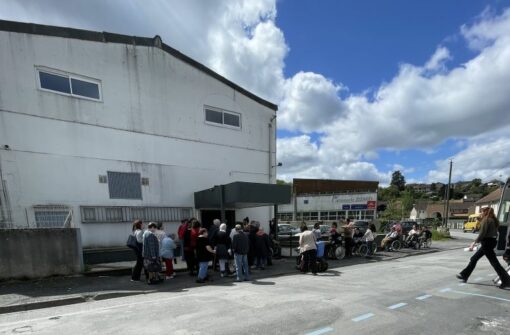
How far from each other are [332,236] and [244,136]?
652 centimetres

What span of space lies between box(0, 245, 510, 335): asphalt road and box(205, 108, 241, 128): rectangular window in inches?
366

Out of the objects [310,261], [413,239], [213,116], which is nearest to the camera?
[310,261]

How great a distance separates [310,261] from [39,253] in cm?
785

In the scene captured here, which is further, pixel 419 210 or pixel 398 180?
pixel 398 180

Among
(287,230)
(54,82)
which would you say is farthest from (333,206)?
(54,82)

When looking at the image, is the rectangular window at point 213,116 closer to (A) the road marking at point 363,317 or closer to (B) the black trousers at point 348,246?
(B) the black trousers at point 348,246

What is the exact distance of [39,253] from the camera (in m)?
9.10

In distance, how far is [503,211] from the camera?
10750 millimetres

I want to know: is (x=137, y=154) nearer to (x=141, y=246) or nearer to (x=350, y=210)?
(x=141, y=246)

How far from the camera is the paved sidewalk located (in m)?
7.19

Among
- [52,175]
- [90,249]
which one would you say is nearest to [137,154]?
[52,175]

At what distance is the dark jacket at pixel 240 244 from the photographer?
964cm

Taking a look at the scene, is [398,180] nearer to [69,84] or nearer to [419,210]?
[419,210]

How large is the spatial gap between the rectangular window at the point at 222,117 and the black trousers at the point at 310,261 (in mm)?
8075
